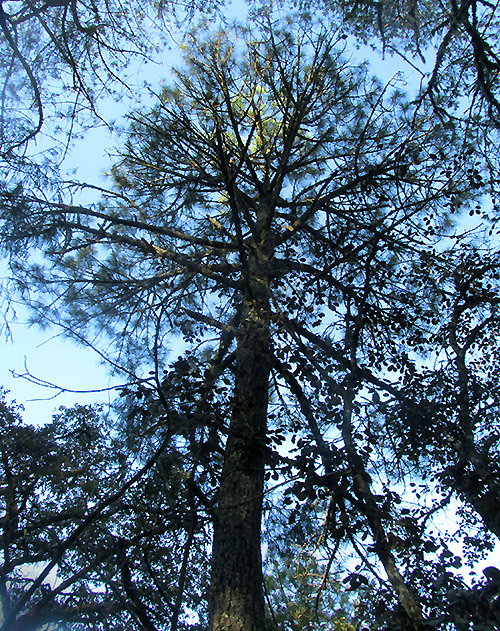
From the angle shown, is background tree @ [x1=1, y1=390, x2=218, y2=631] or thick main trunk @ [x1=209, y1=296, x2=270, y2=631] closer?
thick main trunk @ [x1=209, y1=296, x2=270, y2=631]

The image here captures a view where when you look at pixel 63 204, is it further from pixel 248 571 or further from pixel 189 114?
pixel 248 571

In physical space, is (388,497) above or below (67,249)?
below

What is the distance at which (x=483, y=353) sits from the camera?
416cm

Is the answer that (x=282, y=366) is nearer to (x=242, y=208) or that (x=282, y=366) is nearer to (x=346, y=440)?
(x=346, y=440)

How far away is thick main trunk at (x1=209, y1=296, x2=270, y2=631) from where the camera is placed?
2.40 meters

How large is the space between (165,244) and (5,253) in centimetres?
154

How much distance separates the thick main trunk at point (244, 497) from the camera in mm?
2396

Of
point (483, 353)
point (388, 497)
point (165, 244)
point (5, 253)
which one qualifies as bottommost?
point (388, 497)

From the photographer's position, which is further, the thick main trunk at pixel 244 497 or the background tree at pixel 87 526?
the background tree at pixel 87 526

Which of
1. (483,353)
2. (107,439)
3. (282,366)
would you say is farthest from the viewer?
(107,439)

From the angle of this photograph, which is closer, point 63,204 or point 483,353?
point 63,204

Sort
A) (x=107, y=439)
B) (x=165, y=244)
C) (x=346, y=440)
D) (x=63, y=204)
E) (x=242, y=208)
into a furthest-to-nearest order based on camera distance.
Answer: (x=107, y=439)
(x=242, y=208)
(x=165, y=244)
(x=63, y=204)
(x=346, y=440)

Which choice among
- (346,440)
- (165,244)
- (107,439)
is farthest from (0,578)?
(346,440)

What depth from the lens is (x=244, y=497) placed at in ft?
9.51
